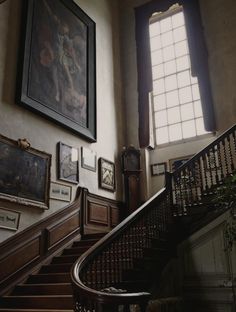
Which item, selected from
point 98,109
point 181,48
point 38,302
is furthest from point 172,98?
point 38,302

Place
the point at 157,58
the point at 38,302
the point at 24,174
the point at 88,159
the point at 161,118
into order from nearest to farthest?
1. the point at 38,302
2. the point at 24,174
3. the point at 88,159
4. the point at 161,118
5. the point at 157,58

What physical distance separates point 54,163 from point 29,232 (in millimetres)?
1576

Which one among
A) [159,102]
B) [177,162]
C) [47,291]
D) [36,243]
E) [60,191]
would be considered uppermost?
[159,102]

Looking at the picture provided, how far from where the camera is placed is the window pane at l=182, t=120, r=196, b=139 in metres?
9.25

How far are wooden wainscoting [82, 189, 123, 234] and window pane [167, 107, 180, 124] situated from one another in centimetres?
289

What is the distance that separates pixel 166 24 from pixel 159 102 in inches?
100

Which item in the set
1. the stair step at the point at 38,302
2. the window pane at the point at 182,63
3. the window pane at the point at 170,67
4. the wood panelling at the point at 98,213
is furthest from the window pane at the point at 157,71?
the stair step at the point at 38,302

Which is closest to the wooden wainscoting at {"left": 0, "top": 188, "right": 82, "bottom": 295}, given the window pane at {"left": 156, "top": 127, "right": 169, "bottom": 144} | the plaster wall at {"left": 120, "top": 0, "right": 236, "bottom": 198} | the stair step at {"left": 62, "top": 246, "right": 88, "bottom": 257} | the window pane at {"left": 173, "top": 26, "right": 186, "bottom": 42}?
the stair step at {"left": 62, "top": 246, "right": 88, "bottom": 257}

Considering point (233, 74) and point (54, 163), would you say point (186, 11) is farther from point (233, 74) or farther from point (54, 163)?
point (54, 163)

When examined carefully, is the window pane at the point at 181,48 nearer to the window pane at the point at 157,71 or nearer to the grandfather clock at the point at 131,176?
the window pane at the point at 157,71

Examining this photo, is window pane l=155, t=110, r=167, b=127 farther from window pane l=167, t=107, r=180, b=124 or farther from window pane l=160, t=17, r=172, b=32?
window pane l=160, t=17, r=172, b=32

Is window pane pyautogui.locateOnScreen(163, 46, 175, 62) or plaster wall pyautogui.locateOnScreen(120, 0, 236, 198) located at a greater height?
window pane pyautogui.locateOnScreen(163, 46, 175, 62)

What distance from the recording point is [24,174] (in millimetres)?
6098

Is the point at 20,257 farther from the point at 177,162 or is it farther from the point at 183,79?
the point at 183,79
